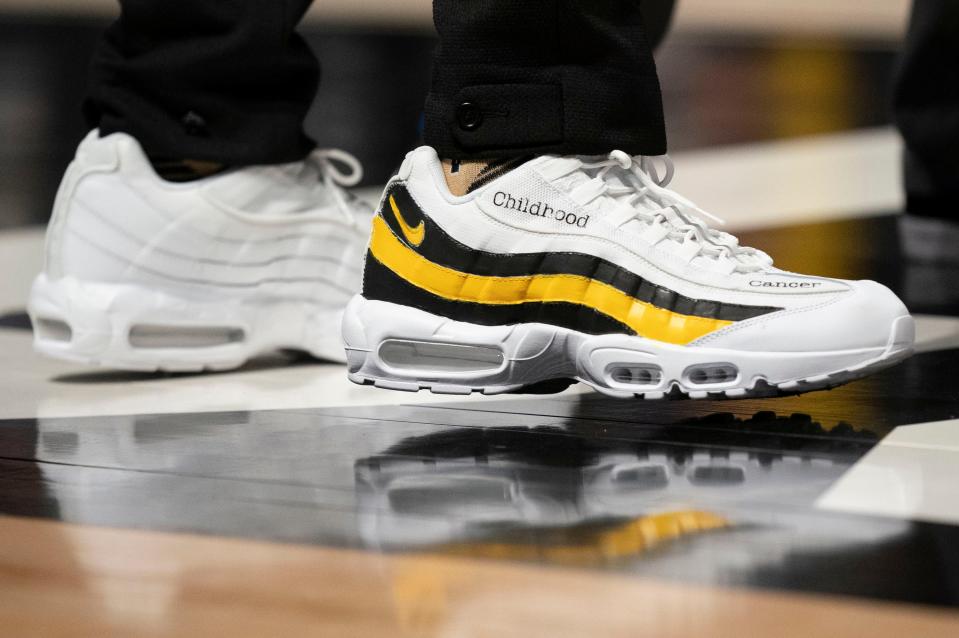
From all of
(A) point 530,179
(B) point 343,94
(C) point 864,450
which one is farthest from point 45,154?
(C) point 864,450

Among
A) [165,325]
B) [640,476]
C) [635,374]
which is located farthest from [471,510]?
[165,325]

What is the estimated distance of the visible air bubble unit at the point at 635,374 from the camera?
125 cm

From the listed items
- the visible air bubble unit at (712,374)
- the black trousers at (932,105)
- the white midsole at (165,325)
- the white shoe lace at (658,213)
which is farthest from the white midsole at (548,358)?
the black trousers at (932,105)

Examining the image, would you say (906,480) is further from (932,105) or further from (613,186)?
A: (932,105)

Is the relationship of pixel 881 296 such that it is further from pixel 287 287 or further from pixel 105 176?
pixel 105 176

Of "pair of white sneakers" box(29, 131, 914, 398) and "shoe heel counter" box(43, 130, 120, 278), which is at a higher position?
"pair of white sneakers" box(29, 131, 914, 398)

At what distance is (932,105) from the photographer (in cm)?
264

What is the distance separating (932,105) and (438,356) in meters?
1.66

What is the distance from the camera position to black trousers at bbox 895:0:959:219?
2604mm

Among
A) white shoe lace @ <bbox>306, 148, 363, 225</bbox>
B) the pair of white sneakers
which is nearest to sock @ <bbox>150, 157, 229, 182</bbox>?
white shoe lace @ <bbox>306, 148, 363, 225</bbox>

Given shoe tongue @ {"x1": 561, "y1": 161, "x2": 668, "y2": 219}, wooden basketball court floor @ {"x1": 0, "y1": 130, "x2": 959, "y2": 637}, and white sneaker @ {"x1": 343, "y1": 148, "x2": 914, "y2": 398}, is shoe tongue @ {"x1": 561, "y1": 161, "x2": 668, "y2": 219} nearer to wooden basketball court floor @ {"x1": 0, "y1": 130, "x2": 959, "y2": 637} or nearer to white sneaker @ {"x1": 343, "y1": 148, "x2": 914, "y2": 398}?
white sneaker @ {"x1": 343, "y1": 148, "x2": 914, "y2": 398}

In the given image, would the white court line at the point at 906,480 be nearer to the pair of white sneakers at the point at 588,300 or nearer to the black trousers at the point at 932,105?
the pair of white sneakers at the point at 588,300

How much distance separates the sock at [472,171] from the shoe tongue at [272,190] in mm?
396

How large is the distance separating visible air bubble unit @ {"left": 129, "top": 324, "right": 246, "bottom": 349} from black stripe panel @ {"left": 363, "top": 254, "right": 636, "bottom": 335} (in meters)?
0.37
